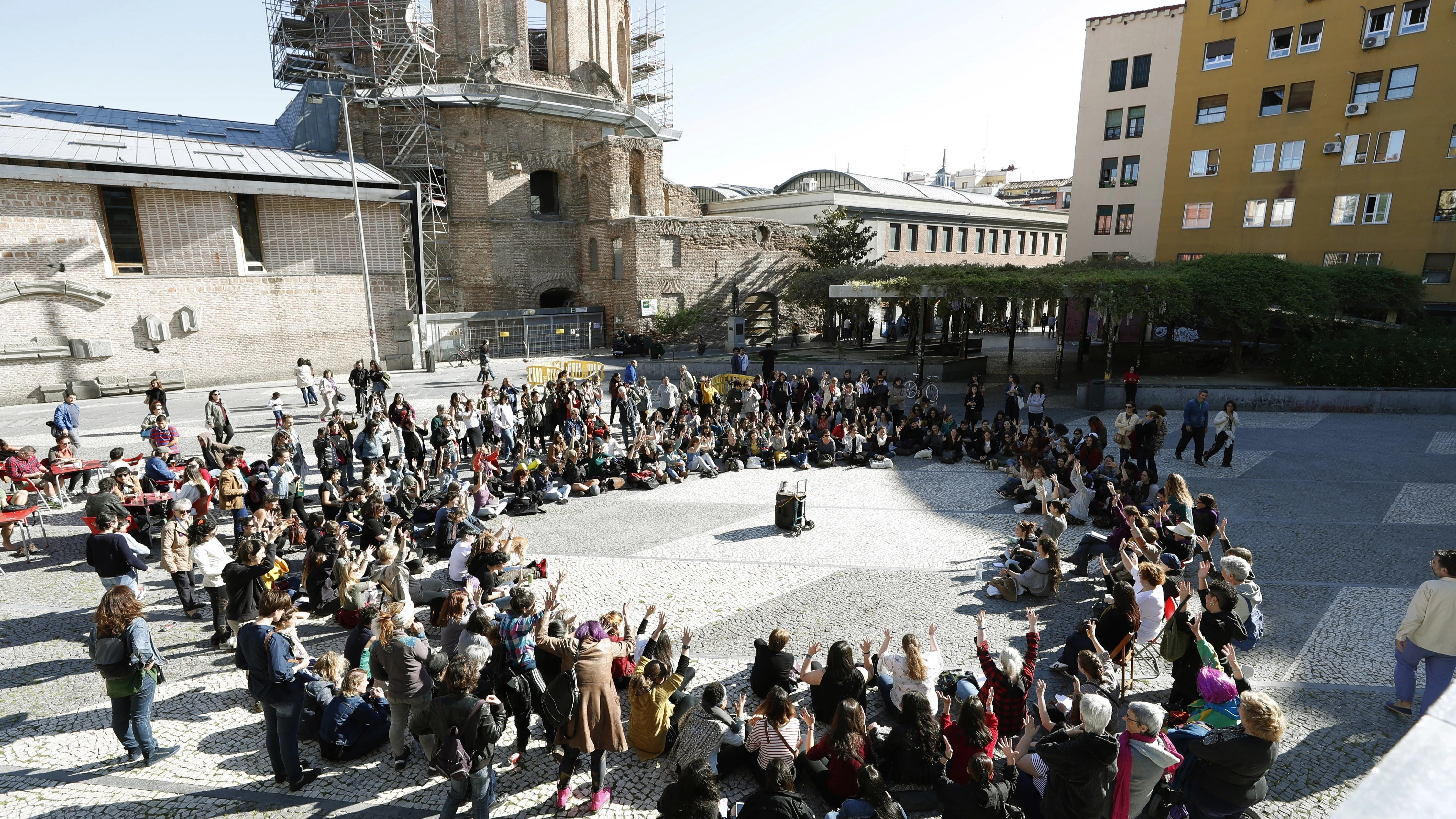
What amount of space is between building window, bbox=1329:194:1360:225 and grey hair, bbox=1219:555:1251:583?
30964 millimetres

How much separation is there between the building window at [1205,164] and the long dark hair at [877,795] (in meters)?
36.3

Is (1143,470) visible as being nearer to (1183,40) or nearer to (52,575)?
(52,575)

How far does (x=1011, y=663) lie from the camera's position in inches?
216

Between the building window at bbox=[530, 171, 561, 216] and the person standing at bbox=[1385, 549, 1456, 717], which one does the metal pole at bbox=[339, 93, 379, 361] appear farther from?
the person standing at bbox=[1385, 549, 1456, 717]

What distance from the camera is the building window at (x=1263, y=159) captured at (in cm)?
3006

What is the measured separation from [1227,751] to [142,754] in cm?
810

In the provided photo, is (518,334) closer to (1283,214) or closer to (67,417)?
(67,417)

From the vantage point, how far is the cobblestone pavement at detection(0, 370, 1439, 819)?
18.5 ft

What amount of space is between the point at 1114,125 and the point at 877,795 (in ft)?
128

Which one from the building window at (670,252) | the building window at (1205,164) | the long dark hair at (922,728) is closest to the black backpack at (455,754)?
the long dark hair at (922,728)

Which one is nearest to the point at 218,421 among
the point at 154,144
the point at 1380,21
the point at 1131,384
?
the point at 154,144

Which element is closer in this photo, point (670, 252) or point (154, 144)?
point (154, 144)

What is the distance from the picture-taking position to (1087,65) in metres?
35.4

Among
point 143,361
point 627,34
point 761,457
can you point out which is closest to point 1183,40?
point 627,34
